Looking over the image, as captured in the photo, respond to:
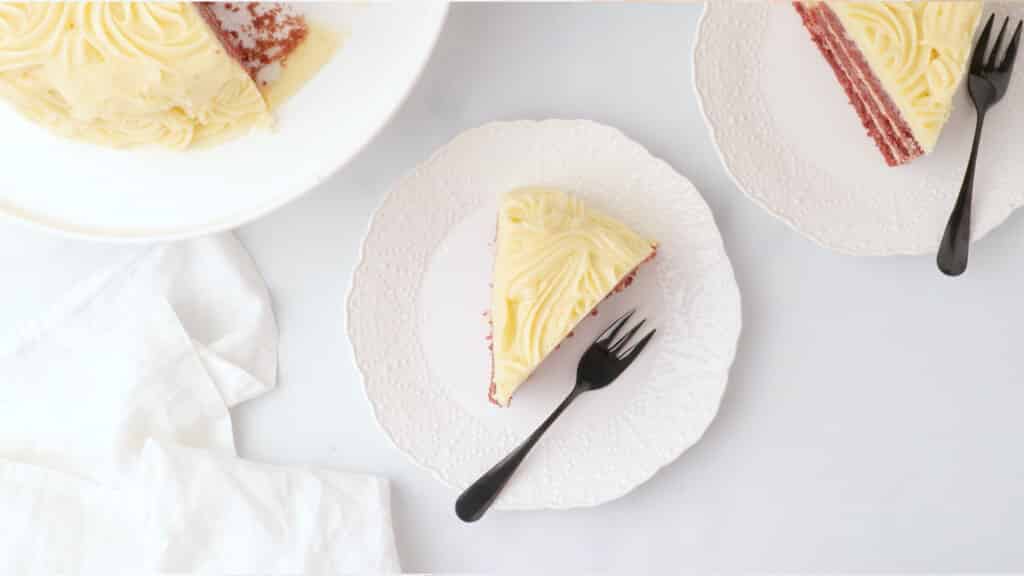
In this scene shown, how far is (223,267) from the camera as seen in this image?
1.80 m

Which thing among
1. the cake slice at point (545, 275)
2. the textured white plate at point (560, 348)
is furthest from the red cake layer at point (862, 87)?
the cake slice at point (545, 275)

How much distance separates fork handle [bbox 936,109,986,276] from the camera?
1699 mm

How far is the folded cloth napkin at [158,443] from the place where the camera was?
1753mm

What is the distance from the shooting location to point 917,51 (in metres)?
1.66

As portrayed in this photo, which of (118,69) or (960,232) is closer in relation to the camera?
(118,69)

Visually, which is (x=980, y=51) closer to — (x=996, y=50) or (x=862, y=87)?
(x=996, y=50)

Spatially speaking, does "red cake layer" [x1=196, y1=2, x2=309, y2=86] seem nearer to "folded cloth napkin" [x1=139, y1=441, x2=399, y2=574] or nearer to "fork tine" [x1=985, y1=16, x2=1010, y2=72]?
"folded cloth napkin" [x1=139, y1=441, x2=399, y2=574]

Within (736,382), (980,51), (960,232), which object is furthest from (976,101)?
(736,382)

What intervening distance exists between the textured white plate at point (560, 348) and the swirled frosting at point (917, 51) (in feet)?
1.18

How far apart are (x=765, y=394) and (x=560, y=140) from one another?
559mm

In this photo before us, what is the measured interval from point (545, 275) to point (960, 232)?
686 millimetres

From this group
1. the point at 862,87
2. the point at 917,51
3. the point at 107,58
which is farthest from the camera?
the point at 862,87

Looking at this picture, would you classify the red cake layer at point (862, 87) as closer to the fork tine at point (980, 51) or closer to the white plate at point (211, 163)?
the fork tine at point (980, 51)

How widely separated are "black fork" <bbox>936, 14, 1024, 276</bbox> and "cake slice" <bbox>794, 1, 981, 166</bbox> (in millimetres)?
71
